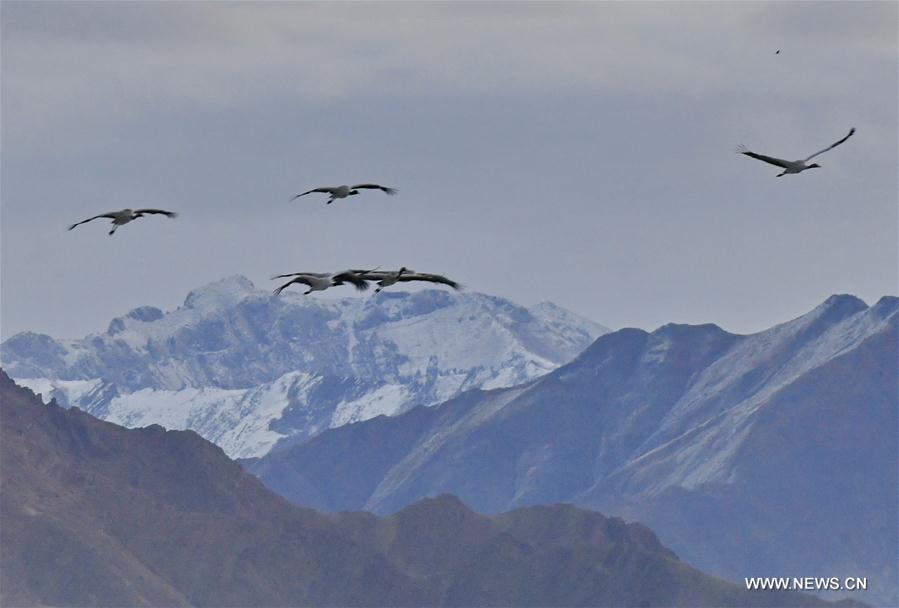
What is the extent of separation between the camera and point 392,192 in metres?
92.7

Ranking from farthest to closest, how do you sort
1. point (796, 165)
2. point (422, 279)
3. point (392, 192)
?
1. point (796, 165)
2. point (392, 192)
3. point (422, 279)

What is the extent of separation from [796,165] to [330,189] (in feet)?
70.5

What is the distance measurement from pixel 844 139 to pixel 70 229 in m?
34.1

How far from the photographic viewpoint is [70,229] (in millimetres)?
95562

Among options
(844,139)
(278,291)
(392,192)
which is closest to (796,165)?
(844,139)

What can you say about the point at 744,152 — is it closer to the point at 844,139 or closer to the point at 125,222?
the point at 844,139

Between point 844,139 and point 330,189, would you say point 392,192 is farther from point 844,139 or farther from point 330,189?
point 844,139

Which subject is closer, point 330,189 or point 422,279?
point 422,279

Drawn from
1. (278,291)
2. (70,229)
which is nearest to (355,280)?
(278,291)

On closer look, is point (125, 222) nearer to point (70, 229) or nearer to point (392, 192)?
point (70, 229)

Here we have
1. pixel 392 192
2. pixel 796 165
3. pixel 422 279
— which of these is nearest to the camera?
pixel 422 279

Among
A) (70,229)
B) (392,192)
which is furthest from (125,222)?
(392,192)

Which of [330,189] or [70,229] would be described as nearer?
[70,229]

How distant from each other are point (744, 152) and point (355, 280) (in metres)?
17.9
